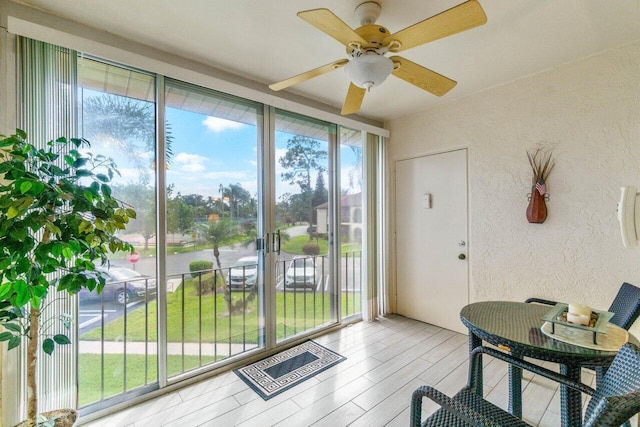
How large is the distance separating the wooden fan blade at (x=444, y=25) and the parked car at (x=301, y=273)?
2.12m

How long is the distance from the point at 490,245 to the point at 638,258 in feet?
3.18

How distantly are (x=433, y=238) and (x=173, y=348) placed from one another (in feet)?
9.22

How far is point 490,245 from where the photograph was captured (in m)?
2.76

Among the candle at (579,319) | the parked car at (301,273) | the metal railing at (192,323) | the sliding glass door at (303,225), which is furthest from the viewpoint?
the parked car at (301,273)

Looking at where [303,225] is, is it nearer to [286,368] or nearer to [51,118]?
[286,368]

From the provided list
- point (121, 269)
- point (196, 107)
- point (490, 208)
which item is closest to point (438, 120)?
point (490, 208)

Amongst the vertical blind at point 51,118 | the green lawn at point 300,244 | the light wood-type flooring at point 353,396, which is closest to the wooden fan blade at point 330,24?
the vertical blind at point 51,118

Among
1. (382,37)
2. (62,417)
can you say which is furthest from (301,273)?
(382,37)

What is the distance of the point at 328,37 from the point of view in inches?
74.5

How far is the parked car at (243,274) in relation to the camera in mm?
2490

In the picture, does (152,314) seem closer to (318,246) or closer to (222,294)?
(222,294)

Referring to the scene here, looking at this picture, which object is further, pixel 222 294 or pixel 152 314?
pixel 222 294

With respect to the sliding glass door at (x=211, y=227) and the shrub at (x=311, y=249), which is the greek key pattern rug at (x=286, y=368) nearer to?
the sliding glass door at (x=211, y=227)

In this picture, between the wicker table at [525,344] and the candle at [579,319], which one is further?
the candle at [579,319]
